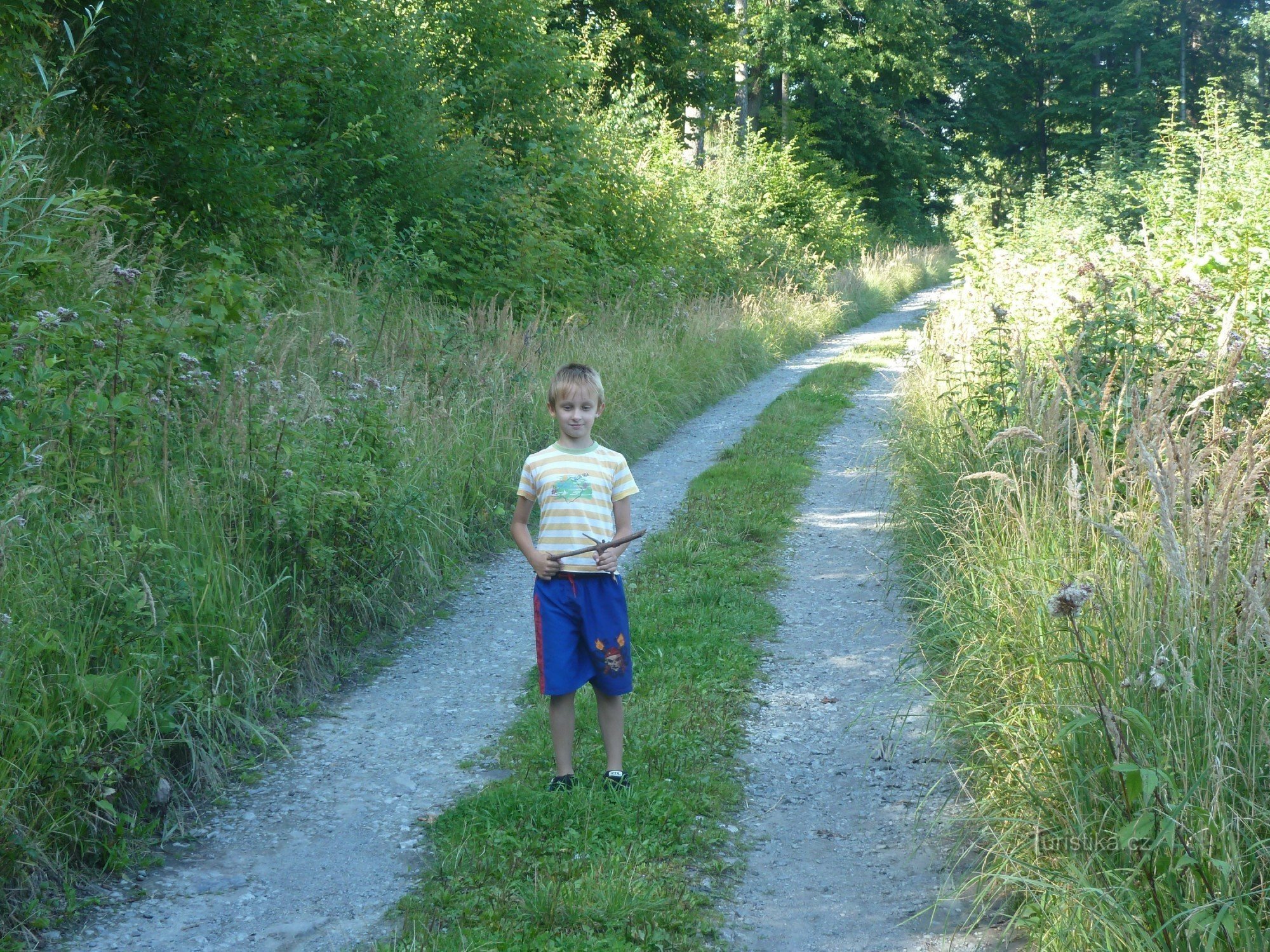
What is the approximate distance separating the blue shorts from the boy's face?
22.2 inches

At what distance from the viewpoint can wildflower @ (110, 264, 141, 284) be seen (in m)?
5.29

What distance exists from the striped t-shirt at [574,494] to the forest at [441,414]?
4.70 ft

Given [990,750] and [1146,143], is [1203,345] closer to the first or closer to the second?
[990,750]

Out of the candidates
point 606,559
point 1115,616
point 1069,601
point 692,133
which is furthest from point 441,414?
point 692,133

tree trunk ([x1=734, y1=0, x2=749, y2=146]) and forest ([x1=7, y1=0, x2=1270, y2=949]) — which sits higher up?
tree trunk ([x1=734, y1=0, x2=749, y2=146])

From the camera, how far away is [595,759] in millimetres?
4457

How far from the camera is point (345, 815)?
4.12m

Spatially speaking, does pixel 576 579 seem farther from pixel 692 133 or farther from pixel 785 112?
pixel 785 112

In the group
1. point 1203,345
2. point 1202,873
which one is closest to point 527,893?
point 1202,873

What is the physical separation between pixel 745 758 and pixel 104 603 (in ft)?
8.54

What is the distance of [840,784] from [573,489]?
5.22 ft

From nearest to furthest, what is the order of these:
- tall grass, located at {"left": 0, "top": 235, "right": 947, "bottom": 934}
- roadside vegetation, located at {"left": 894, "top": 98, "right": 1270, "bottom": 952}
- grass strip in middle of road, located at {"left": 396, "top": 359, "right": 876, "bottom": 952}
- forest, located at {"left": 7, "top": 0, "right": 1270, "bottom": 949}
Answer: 1. roadside vegetation, located at {"left": 894, "top": 98, "right": 1270, "bottom": 952}
2. forest, located at {"left": 7, "top": 0, "right": 1270, "bottom": 949}
3. grass strip in middle of road, located at {"left": 396, "top": 359, "right": 876, "bottom": 952}
4. tall grass, located at {"left": 0, "top": 235, "right": 947, "bottom": 934}

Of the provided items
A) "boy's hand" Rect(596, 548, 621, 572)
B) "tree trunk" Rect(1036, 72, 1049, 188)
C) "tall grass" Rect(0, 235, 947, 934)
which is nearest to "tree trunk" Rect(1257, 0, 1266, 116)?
"tree trunk" Rect(1036, 72, 1049, 188)

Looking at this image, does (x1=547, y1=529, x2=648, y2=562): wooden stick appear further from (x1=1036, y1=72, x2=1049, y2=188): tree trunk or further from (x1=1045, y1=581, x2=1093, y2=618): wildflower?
(x1=1036, y1=72, x2=1049, y2=188): tree trunk
